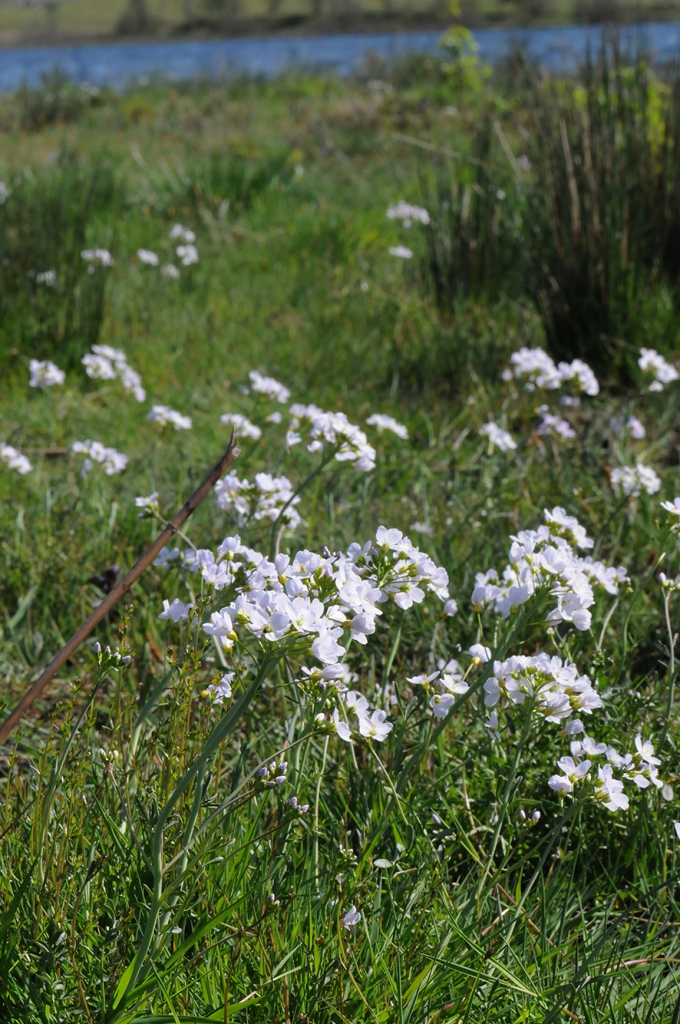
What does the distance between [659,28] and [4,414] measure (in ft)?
71.5

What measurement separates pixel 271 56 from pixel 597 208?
23.6 metres

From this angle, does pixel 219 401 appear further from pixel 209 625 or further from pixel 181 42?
pixel 181 42

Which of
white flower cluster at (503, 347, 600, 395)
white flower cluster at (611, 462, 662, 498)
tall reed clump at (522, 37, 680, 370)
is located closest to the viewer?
white flower cluster at (611, 462, 662, 498)

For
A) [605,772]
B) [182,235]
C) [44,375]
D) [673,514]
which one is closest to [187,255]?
[182,235]

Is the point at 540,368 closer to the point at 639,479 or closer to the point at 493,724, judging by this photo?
the point at 639,479

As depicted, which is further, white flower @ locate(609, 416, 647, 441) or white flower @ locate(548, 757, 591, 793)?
white flower @ locate(609, 416, 647, 441)

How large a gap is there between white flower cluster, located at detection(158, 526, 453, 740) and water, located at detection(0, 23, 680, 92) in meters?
3.46

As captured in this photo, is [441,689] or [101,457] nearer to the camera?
[441,689]

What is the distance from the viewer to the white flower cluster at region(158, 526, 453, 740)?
1.06m

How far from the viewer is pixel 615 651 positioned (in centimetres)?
207

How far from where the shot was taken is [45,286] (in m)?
4.13

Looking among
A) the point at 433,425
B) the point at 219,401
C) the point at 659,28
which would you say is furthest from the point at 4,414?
the point at 659,28

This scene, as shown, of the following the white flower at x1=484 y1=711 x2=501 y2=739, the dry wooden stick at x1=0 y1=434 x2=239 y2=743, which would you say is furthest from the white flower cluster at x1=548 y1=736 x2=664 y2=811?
the dry wooden stick at x1=0 y1=434 x2=239 y2=743

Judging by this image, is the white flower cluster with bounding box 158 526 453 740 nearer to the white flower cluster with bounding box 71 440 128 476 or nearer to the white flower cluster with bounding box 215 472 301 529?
the white flower cluster with bounding box 215 472 301 529
